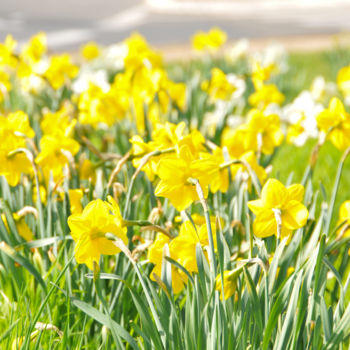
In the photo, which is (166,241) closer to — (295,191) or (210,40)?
(295,191)

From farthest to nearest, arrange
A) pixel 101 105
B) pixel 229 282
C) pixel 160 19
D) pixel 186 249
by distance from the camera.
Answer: pixel 160 19
pixel 101 105
pixel 186 249
pixel 229 282

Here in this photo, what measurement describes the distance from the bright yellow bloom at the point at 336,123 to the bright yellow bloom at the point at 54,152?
2.57 feet

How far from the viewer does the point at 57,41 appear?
11.4m

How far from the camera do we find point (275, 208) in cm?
129

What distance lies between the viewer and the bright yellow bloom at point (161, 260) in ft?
4.33

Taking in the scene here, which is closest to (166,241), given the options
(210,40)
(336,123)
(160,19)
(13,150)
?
(13,150)

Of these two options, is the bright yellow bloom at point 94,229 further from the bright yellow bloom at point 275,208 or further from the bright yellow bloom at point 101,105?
the bright yellow bloom at point 101,105

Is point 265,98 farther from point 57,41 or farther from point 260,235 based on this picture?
point 57,41

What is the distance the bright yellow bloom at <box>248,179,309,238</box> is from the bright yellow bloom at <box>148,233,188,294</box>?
0.21 meters

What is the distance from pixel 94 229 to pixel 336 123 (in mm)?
927

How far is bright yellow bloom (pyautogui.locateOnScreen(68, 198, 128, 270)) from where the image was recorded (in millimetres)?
1198

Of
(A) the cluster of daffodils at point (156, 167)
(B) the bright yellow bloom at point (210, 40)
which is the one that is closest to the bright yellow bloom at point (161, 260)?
(A) the cluster of daffodils at point (156, 167)

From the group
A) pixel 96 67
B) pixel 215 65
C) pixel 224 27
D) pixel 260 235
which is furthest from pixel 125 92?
pixel 224 27

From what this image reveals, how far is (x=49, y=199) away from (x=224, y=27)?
41.6ft
